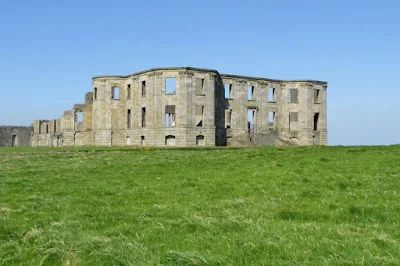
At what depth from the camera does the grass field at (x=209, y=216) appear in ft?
22.5

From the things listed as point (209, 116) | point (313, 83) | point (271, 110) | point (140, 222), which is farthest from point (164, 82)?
point (140, 222)

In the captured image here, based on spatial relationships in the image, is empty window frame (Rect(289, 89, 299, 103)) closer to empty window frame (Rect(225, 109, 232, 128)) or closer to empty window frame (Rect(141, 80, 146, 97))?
empty window frame (Rect(225, 109, 232, 128))

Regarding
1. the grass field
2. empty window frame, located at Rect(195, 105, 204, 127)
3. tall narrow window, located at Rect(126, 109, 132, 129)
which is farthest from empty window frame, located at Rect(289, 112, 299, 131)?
the grass field

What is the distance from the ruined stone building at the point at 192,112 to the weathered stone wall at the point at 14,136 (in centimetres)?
498

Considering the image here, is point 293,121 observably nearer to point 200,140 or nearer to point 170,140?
point 200,140

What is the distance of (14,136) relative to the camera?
77.9m

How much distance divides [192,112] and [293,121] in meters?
19.7

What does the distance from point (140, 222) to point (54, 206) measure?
3.37 metres

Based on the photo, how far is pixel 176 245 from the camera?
7.53 metres

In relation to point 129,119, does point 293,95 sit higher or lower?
higher

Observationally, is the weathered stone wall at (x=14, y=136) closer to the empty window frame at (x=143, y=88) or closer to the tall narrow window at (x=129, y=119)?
the tall narrow window at (x=129, y=119)

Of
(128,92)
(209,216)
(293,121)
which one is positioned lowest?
(209,216)

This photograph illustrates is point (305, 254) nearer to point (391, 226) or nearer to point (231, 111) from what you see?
point (391, 226)

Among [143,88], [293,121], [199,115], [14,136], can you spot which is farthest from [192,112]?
[14,136]
